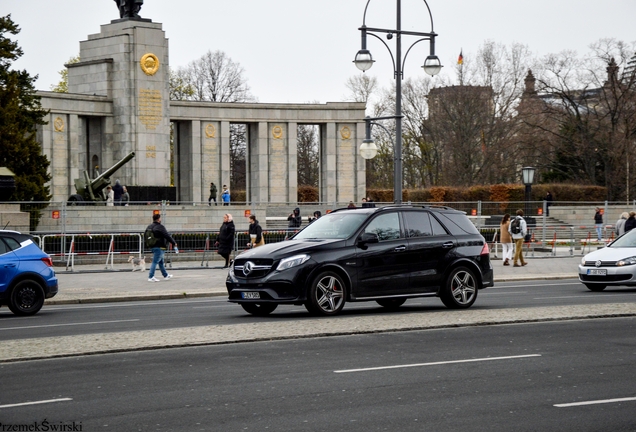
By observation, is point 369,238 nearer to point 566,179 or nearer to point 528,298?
point 528,298

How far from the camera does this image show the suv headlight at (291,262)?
588 inches

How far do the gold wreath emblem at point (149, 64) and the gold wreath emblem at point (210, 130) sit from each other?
288 inches

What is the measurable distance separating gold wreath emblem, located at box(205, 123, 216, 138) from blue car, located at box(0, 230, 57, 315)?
3922 centimetres

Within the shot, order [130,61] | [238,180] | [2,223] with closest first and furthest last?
[2,223] → [130,61] → [238,180]

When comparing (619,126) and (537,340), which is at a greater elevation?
(619,126)

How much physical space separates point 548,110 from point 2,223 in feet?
148

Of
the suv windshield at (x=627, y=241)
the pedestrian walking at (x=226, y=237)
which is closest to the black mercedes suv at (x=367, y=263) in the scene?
the suv windshield at (x=627, y=241)

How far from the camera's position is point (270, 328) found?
13.5m

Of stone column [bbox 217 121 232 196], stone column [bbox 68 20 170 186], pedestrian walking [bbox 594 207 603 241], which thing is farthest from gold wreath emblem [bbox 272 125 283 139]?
pedestrian walking [bbox 594 207 603 241]

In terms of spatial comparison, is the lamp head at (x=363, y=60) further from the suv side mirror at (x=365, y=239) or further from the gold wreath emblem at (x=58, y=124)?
the gold wreath emblem at (x=58, y=124)

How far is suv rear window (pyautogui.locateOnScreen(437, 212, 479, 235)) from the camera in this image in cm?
1686

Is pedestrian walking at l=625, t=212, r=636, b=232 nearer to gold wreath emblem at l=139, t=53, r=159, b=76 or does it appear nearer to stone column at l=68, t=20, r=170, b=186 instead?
stone column at l=68, t=20, r=170, b=186

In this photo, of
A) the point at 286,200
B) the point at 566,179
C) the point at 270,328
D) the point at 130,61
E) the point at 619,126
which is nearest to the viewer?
the point at 270,328

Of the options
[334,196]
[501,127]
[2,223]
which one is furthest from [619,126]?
[2,223]
